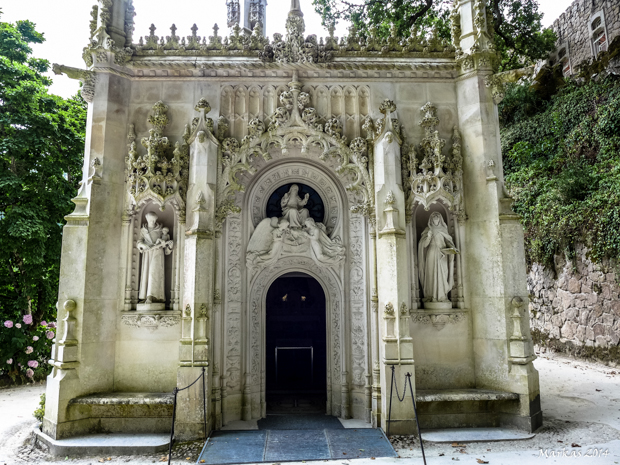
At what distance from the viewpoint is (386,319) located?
25.3ft

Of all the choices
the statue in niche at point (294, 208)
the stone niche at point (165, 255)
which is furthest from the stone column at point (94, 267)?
the statue in niche at point (294, 208)

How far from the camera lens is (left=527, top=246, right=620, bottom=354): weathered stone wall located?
12.2 m

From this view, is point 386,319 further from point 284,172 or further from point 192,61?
point 192,61

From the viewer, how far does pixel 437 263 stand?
843 cm

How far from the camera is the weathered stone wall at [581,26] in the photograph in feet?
58.1

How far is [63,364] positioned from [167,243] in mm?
2683

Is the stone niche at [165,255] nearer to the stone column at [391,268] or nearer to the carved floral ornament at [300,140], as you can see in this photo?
the carved floral ornament at [300,140]

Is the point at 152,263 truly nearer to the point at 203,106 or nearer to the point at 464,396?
the point at 203,106

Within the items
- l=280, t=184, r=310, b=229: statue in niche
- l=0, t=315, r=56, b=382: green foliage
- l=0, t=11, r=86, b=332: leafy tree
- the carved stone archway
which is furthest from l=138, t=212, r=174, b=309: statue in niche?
l=0, t=315, r=56, b=382: green foliage

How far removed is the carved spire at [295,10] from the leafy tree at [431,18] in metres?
8.39

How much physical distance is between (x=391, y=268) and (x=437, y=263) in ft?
3.79

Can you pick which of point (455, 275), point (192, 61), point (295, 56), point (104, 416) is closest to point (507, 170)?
point (455, 275)

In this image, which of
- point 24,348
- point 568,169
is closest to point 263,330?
point 24,348

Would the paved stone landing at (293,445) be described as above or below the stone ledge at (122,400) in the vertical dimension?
below
